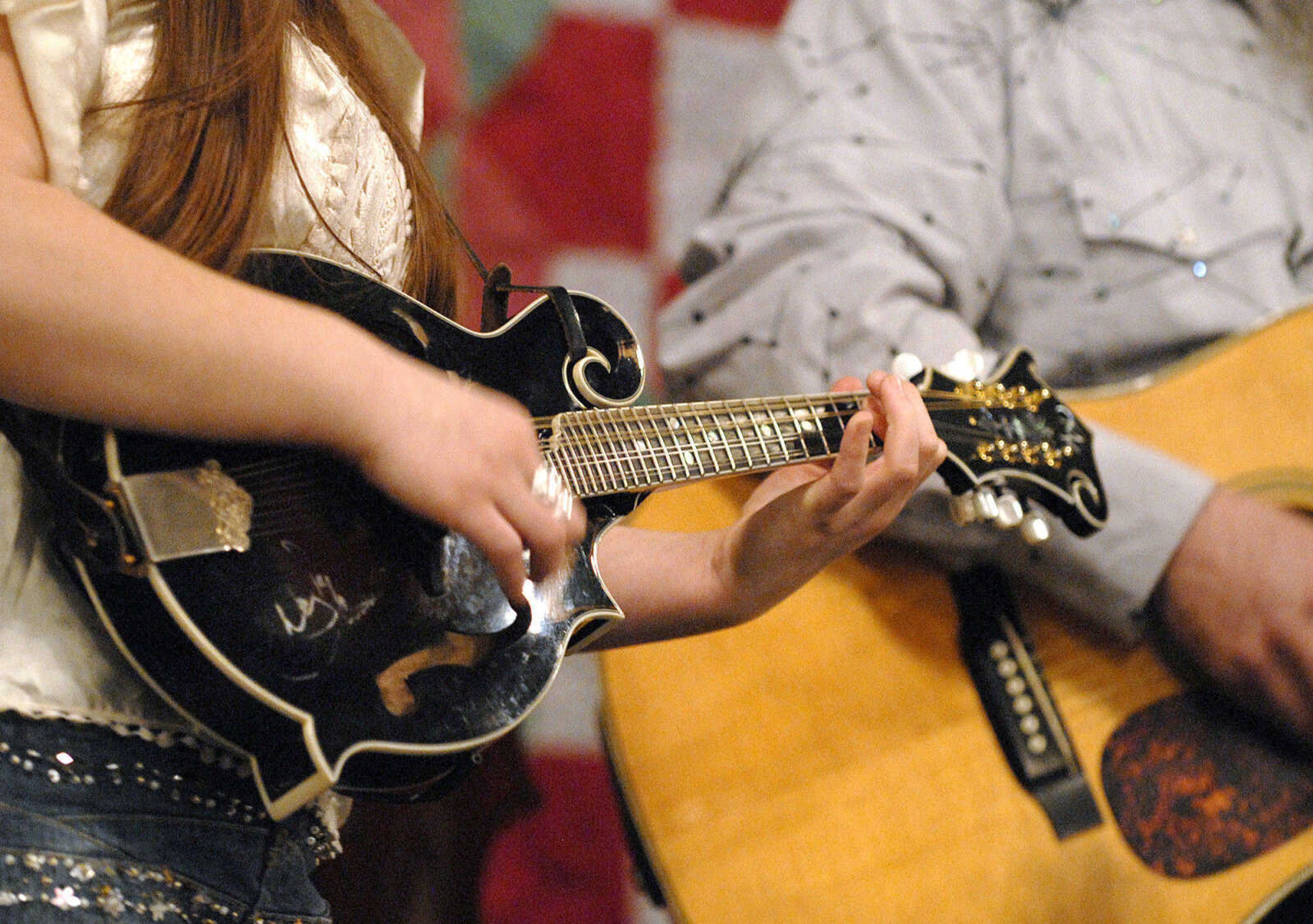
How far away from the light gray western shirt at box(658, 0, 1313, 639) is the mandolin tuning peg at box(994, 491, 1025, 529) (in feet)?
0.86

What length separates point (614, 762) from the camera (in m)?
0.84

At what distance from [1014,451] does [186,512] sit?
54cm

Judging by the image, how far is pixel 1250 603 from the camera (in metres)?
0.90

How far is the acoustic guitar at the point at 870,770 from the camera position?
2.68 feet

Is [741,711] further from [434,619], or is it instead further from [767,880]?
[434,619]

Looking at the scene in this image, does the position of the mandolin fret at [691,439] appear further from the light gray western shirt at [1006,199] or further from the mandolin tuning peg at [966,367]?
the light gray western shirt at [1006,199]

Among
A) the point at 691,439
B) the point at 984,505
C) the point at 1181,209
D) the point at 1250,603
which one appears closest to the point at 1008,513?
the point at 984,505

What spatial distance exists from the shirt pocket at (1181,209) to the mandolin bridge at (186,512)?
3.19 feet

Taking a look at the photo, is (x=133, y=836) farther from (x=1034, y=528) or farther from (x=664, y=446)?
(x=1034, y=528)

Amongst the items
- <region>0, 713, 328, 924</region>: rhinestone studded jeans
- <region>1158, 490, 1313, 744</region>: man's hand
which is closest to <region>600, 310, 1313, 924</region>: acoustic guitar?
<region>1158, 490, 1313, 744</region>: man's hand

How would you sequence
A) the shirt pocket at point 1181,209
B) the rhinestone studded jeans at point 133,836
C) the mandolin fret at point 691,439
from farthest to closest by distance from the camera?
the shirt pocket at point 1181,209
the mandolin fret at point 691,439
the rhinestone studded jeans at point 133,836

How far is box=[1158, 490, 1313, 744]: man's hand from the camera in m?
0.89

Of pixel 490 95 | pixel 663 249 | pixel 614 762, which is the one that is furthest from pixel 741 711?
pixel 490 95

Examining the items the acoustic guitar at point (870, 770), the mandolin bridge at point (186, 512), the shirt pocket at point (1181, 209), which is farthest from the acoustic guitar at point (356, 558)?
the shirt pocket at point (1181, 209)
